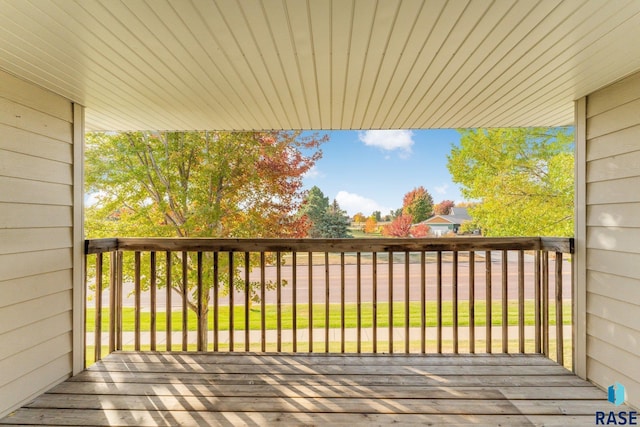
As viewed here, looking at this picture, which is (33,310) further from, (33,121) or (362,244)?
(362,244)

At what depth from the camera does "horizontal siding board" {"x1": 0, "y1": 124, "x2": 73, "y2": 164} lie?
6.91ft

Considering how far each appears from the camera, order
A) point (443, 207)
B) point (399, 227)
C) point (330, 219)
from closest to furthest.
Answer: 1. point (399, 227)
2. point (443, 207)
3. point (330, 219)

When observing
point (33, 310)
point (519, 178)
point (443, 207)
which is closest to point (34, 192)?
point (33, 310)

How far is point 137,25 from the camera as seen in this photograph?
156 cm

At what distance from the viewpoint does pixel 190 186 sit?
612 cm

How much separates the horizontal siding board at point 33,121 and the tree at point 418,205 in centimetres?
974

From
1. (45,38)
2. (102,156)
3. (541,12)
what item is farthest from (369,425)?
(102,156)

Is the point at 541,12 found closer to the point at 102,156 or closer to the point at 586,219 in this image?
the point at 586,219

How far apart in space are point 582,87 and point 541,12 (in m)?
1.22

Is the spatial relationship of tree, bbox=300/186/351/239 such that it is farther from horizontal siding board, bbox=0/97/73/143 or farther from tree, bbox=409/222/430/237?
horizontal siding board, bbox=0/97/73/143

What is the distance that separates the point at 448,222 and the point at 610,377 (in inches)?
300

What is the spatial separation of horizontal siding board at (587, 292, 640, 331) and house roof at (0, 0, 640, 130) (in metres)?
1.44

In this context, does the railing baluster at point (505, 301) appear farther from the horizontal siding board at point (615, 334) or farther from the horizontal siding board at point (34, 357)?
the horizontal siding board at point (34, 357)

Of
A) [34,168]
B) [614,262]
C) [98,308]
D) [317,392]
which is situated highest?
[34,168]
